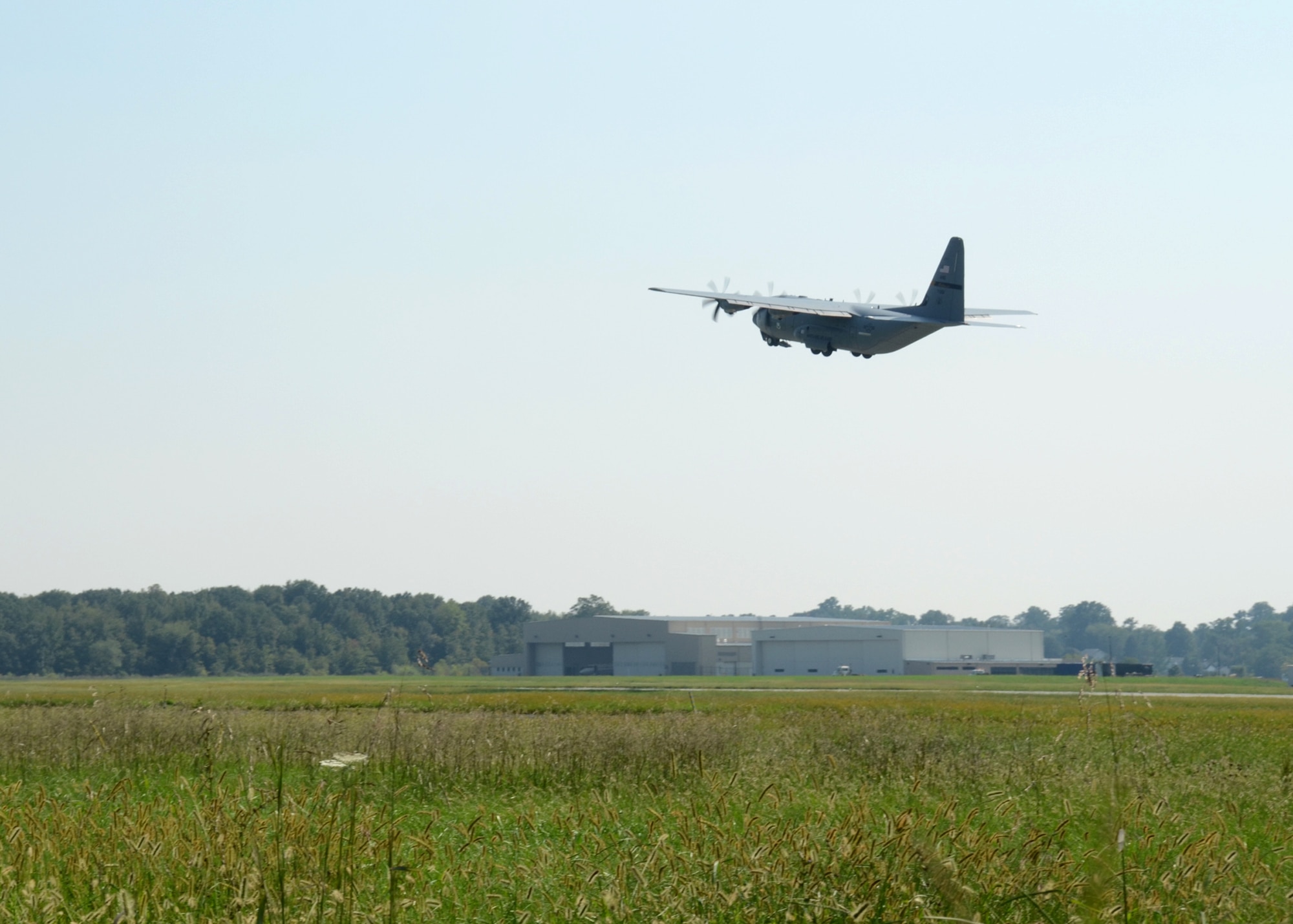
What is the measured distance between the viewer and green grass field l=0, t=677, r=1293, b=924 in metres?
7.42

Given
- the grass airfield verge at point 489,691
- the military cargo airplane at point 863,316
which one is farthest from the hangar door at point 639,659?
the military cargo airplane at point 863,316

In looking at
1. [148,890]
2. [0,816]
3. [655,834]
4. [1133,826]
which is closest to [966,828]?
[1133,826]

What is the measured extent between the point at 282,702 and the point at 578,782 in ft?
129

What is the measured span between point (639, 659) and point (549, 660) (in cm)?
1341

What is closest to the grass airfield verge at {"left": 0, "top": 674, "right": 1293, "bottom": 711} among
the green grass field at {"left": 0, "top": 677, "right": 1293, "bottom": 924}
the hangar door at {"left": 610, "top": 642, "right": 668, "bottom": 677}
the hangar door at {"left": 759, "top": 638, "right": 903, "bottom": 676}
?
the green grass field at {"left": 0, "top": 677, "right": 1293, "bottom": 924}


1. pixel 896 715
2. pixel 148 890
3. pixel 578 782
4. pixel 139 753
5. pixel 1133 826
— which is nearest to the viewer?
pixel 148 890

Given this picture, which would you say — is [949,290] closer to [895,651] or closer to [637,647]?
[895,651]

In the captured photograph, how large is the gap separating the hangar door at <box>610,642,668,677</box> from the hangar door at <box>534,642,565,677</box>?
7.58 meters

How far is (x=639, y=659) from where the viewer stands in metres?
139

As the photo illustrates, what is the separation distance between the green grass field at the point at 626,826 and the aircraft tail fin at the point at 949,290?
2581 centimetres

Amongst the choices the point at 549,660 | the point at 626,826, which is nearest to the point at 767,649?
the point at 549,660

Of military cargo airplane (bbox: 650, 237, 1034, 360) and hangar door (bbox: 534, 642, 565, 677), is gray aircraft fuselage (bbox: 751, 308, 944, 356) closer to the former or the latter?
military cargo airplane (bbox: 650, 237, 1034, 360)

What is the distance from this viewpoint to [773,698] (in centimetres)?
5888

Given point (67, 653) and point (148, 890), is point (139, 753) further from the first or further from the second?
point (67, 653)
